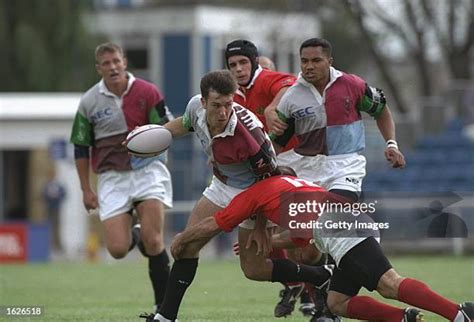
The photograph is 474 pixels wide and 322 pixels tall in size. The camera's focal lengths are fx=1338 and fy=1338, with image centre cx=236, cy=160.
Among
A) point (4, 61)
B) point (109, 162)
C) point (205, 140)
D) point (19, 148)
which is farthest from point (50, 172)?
point (205, 140)

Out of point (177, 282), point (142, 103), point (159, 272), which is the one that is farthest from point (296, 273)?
point (142, 103)

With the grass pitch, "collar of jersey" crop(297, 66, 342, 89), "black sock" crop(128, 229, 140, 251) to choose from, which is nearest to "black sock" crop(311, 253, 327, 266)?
the grass pitch

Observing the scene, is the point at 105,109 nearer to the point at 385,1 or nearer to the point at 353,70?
the point at 385,1

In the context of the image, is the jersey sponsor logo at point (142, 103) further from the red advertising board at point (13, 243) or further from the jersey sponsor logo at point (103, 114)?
the red advertising board at point (13, 243)

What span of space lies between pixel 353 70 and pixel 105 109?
3566 centimetres

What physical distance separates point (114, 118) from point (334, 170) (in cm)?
259

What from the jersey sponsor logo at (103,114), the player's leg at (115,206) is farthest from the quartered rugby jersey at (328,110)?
the jersey sponsor logo at (103,114)

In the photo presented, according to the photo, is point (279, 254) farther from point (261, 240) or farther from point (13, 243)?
point (13, 243)

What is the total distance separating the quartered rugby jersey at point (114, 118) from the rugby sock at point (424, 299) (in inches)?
157

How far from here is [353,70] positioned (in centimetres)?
4747

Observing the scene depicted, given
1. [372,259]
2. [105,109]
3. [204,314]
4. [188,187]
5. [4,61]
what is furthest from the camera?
[4,61]

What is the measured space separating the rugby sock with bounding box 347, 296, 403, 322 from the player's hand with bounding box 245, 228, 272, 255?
693mm

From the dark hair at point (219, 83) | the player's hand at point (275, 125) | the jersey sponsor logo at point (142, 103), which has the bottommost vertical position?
the player's hand at point (275, 125)

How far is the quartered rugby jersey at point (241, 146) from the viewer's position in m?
9.20
